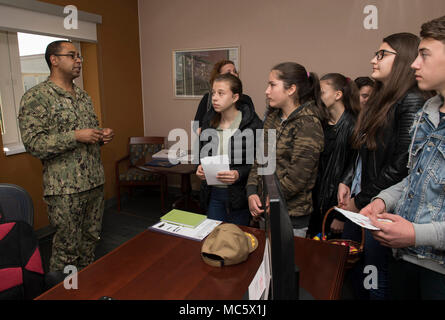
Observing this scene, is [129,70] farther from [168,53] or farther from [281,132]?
[281,132]

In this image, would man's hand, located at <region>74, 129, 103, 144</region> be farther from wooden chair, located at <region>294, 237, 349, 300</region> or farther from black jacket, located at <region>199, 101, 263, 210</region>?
wooden chair, located at <region>294, 237, 349, 300</region>

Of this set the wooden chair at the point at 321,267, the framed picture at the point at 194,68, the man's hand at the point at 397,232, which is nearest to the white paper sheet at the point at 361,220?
the man's hand at the point at 397,232

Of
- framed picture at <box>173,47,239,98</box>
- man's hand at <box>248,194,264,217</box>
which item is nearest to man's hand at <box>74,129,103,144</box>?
man's hand at <box>248,194,264,217</box>

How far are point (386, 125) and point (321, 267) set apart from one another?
823mm

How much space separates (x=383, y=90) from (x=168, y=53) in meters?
3.74

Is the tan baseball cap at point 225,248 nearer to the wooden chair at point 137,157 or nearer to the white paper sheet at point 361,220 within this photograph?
the white paper sheet at point 361,220

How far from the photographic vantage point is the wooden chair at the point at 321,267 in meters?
1.09

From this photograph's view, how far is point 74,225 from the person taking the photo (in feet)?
7.57

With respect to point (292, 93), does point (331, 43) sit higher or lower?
higher

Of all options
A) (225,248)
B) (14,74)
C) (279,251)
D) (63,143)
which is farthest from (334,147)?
(14,74)

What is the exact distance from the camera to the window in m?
3.12

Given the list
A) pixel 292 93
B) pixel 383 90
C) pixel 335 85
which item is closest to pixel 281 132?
pixel 292 93

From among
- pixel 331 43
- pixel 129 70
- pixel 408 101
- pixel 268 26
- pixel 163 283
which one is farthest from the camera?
pixel 129 70

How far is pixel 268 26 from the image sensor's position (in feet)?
13.1
